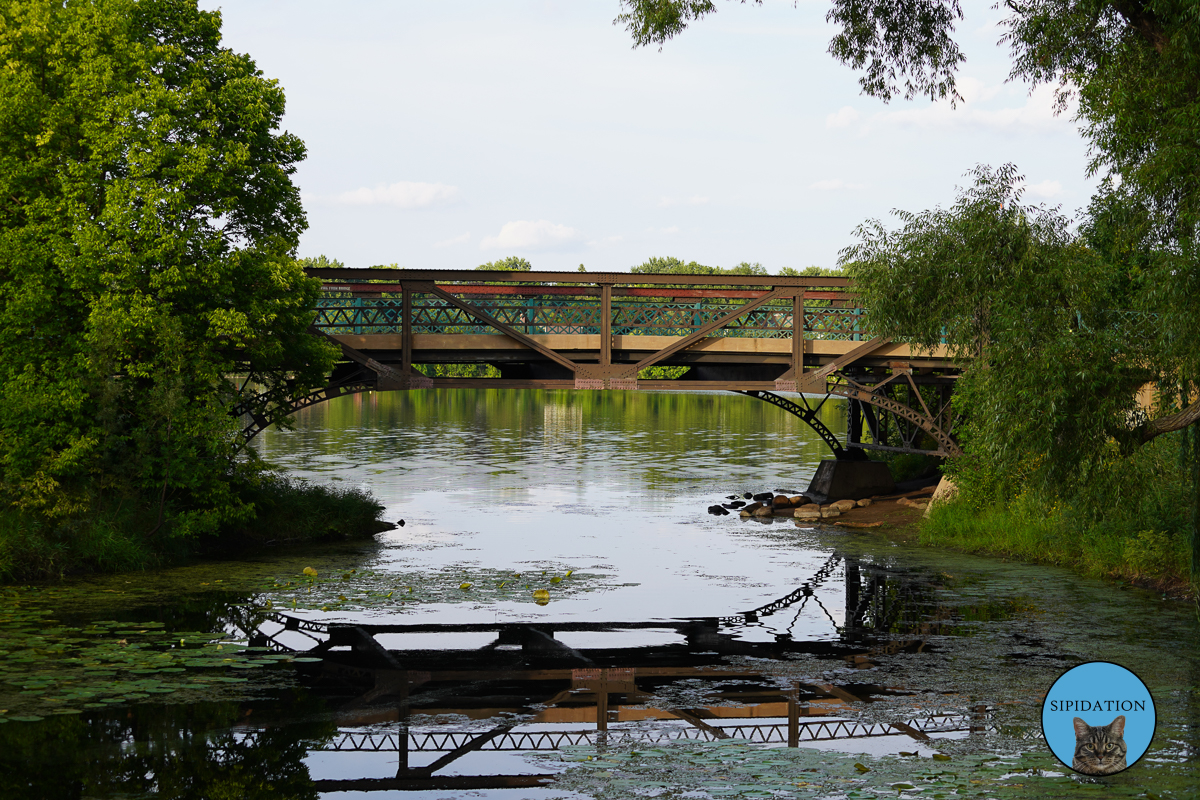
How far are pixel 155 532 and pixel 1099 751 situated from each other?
20263 mm

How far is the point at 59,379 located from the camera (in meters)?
23.4

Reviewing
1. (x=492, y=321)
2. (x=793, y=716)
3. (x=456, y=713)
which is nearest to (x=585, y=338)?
(x=492, y=321)

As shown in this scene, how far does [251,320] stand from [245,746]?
49.9 feet

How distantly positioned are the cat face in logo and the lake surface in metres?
0.14

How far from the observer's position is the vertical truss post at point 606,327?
31.8 meters

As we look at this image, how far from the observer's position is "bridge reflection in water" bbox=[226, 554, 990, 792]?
39.6ft

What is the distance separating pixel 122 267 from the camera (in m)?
23.5

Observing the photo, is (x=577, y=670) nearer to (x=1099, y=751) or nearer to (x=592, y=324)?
(x=1099, y=751)

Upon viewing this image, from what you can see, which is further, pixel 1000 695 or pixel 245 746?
pixel 1000 695

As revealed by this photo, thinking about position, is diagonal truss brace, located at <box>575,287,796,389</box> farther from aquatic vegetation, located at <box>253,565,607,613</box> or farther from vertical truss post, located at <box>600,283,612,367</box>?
aquatic vegetation, located at <box>253,565,607,613</box>

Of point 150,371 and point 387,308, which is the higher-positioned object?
point 387,308

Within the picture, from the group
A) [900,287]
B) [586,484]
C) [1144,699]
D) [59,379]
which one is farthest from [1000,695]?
[586,484]

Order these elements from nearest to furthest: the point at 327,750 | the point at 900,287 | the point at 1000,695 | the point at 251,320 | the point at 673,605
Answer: the point at 327,750
the point at 1000,695
the point at 673,605
the point at 251,320
the point at 900,287

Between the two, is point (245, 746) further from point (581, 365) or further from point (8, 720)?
point (581, 365)
